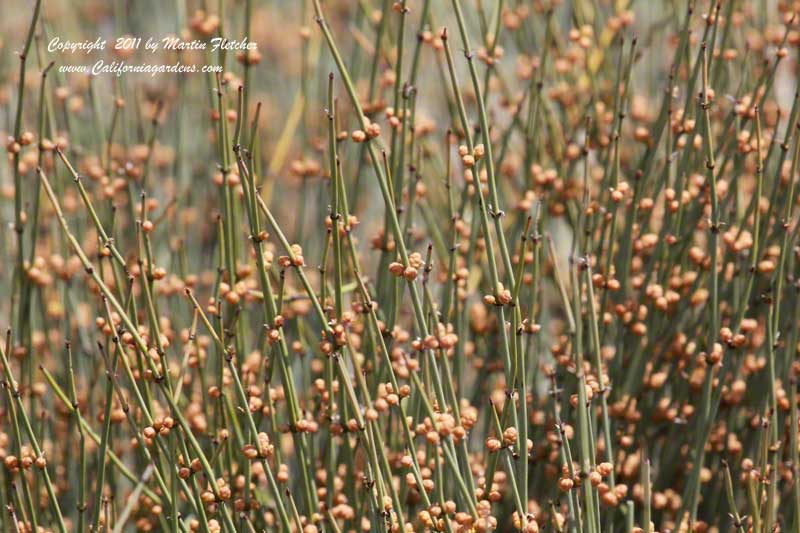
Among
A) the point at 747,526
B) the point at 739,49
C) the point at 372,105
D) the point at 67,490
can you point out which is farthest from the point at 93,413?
the point at 739,49

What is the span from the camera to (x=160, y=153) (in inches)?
90.2

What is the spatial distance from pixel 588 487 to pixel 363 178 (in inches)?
56.1

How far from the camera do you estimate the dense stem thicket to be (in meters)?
1.14

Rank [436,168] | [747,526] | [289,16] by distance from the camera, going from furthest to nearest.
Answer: [289,16] → [436,168] → [747,526]

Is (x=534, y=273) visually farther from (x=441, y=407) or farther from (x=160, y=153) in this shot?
(x=160, y=153)

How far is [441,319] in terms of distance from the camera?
1.41 m

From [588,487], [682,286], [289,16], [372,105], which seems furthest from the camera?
[289,16]

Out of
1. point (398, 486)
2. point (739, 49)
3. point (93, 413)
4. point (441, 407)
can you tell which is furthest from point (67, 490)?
point (739, 49)

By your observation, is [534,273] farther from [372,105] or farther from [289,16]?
[289,16]

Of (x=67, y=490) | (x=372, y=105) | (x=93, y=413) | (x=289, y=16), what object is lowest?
(x=67, y=490)

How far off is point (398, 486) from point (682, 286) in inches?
20.8

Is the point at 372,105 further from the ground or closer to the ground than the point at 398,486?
further from the ground

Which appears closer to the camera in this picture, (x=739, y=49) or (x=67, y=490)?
(x=67, y=490)

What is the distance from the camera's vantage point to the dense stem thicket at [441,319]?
1141mm
